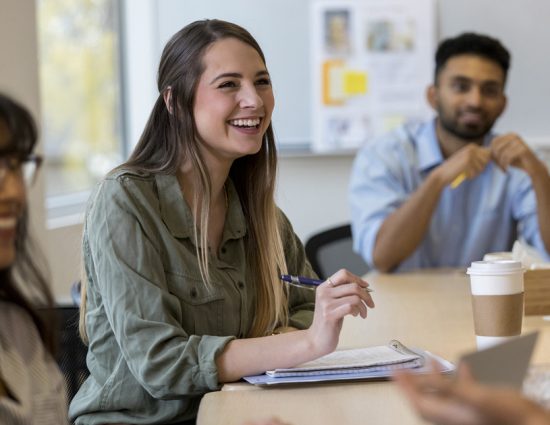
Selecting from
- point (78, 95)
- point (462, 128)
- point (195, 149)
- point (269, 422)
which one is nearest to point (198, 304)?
point (195, 149)

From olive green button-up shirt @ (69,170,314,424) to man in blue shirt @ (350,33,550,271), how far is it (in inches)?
50.2

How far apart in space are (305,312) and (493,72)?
5.51 ft

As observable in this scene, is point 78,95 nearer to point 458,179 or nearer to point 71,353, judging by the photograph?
point 458,179

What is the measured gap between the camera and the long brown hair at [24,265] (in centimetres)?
118

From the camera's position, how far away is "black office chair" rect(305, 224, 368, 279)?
3.44 meters

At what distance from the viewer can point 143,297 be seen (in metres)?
1.80

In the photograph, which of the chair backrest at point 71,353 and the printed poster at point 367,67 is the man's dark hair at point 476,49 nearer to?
the printed poster at point 367,67

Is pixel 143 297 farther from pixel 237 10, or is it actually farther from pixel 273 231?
pixel 237 10

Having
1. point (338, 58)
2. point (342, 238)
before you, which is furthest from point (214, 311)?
point (338, 58)

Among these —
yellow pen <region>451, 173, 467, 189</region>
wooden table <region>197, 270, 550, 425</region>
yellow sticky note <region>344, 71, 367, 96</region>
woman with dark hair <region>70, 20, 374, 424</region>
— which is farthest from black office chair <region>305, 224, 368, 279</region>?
woman with dark hair <region>70, 20, 374, 424</region>

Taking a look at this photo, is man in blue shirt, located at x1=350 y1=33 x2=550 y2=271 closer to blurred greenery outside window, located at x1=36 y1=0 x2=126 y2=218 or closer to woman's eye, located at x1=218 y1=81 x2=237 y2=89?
woman's eye, located at x1=218 y1=81 x2=237 y2=89

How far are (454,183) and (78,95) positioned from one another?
2167 mm

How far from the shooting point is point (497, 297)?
75.6 inches

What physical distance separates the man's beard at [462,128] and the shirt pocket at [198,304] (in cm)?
177
